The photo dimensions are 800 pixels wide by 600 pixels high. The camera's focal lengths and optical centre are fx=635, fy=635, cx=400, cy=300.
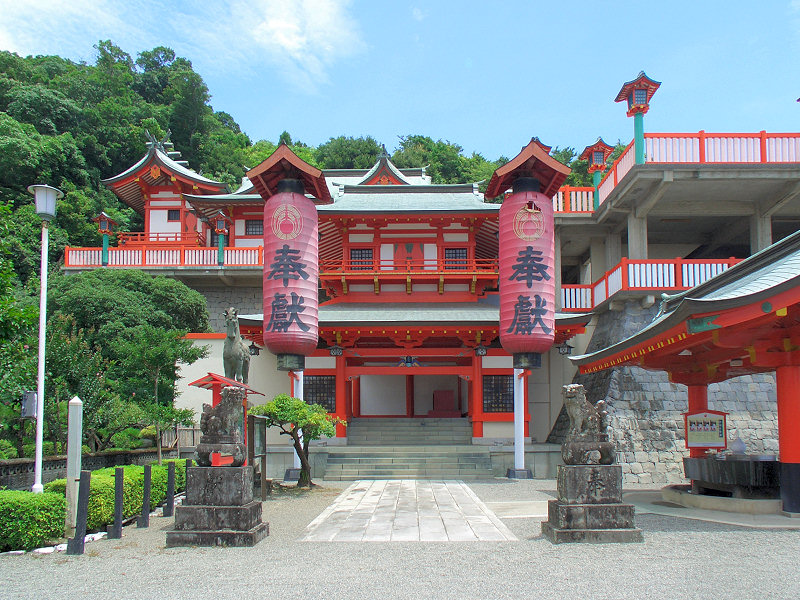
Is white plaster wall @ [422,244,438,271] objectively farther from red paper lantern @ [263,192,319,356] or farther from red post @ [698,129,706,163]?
red post @ [698,129,706,163]

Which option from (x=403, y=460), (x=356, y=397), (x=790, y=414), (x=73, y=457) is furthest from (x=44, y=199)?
(x=356, y=397)

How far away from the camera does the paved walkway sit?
8625mm

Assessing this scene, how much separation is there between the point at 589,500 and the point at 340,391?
1156cm

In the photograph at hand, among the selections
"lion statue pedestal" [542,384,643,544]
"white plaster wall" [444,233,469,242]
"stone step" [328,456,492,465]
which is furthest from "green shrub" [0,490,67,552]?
"white plaster wall" [444,233,469,242]

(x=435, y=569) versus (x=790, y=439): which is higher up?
(x=790, y=439)

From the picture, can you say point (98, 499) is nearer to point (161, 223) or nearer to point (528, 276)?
point (528, 276)

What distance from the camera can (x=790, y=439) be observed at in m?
9.40

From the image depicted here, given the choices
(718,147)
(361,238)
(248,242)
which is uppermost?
(718,147)

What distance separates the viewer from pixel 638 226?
18922 millimetres

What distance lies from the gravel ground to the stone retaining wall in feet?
21.7

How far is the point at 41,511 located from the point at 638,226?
1665 cm

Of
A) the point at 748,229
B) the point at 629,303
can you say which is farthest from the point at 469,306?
the point at 748,229

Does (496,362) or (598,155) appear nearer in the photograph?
(496,362)

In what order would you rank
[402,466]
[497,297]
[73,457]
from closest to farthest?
[73,457] < [402,466] < [497,297]
